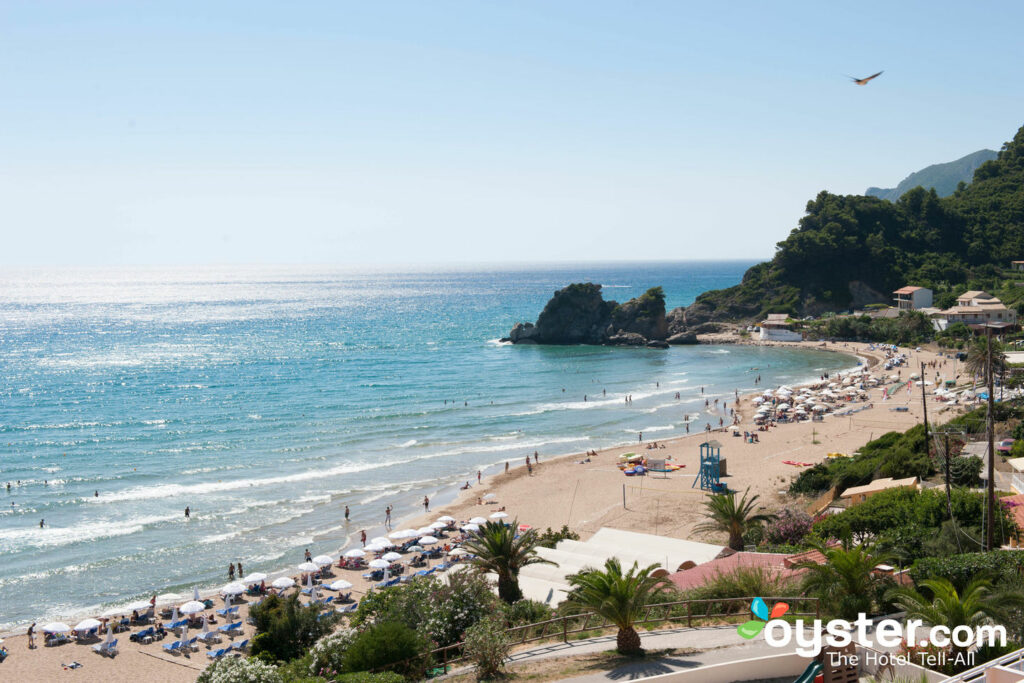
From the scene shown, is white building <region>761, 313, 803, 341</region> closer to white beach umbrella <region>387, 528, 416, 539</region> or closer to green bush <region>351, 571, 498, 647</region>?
white beach umbrella <region>387, 528, 416, 539</region>

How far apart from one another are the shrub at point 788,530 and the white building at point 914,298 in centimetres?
8472

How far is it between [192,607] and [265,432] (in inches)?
1150

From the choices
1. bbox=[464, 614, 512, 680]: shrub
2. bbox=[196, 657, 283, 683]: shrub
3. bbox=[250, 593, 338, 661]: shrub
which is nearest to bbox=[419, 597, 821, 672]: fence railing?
bbox=[464, 614, 512, 680]: shrub

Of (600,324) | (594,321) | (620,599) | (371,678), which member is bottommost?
(371,678)

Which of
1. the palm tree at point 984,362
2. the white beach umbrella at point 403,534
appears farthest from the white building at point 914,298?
the white beach umbrella at point 403,534

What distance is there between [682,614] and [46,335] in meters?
142

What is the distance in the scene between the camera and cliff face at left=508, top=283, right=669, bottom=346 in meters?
102

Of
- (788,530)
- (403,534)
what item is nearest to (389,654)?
(788,530)

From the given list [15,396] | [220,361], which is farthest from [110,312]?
[15,396]

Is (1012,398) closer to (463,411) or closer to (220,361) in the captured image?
(463,411)

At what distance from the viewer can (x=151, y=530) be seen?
33.8 metres

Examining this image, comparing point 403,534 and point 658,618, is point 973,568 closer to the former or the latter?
point 658,618

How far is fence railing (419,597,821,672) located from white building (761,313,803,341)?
3450 inches

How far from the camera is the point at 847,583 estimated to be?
1452 centimetres
